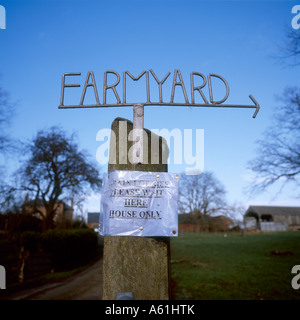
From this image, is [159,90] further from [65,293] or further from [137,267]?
[65,293]

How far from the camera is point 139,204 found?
81.4 inches

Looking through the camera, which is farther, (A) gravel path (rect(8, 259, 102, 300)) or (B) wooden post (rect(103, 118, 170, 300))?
(A) gravel path (rect(8, 259, 102, 300))

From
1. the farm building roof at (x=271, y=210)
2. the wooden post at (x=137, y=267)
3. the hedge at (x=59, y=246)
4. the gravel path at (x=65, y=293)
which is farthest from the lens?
the farm building roof at (x=271, y=210)

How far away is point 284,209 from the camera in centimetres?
6906

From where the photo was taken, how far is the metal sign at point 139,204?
2.01 metres

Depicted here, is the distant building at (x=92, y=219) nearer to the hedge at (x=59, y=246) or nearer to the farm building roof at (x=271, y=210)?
the farm building roof at (x=271, y=210)

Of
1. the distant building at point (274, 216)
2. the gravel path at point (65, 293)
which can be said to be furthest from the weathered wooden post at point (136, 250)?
the distant building at point (274, 216)

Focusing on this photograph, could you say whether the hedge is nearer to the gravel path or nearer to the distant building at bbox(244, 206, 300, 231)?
the gravel path

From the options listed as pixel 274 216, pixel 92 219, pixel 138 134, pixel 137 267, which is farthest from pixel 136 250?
pixel 92 219

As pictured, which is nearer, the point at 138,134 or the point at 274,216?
the point at 138,134

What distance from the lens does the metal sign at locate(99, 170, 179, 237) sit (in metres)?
2.01

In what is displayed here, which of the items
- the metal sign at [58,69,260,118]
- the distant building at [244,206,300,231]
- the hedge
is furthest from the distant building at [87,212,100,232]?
the metal sign at [58,69,260,118]

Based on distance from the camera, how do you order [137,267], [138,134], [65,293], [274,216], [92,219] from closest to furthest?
1. [137,267]
2. [138,134]
3. [65,293]
4. [274,216]
5. [92,219]
